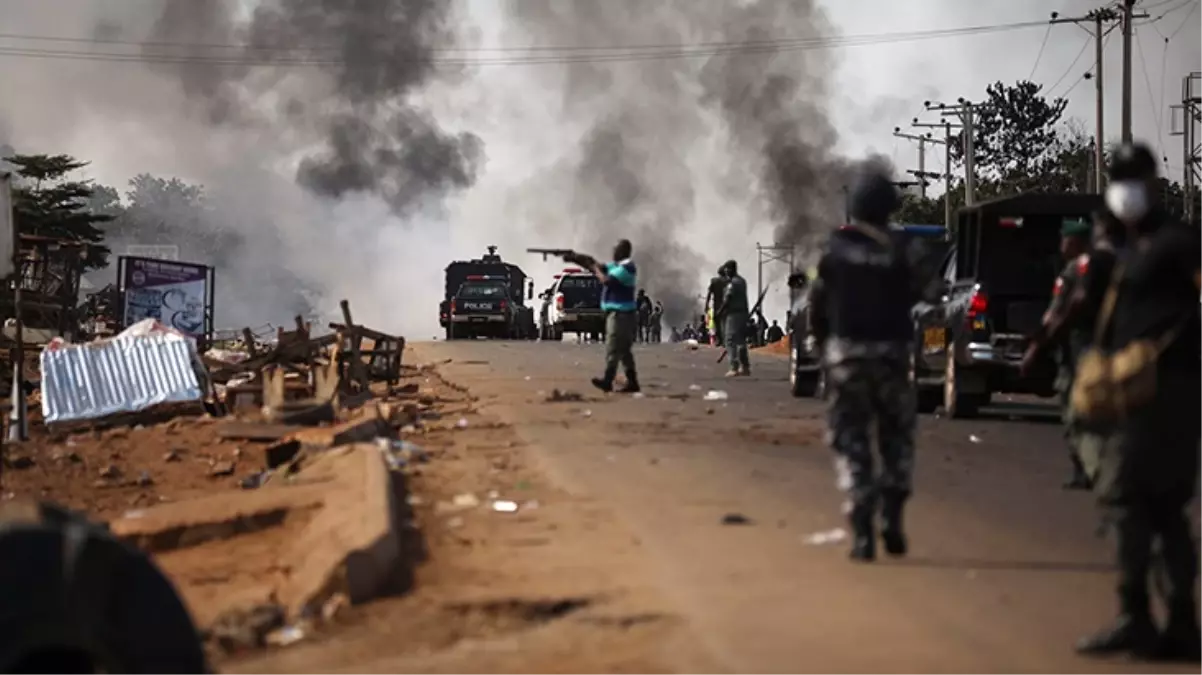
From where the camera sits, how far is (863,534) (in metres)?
6.84

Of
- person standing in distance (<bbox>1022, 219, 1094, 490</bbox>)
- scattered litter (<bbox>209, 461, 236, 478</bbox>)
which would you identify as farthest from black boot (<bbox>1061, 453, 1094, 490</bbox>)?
scattered litter (<bbox>209, 461, 236, 478</bbox>)

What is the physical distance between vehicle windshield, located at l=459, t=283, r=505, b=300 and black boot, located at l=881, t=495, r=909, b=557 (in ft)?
135

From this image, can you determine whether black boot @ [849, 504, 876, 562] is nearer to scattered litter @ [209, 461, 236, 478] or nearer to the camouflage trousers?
the camouflage trousers

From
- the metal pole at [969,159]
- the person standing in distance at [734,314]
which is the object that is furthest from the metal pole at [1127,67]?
the person standing in distance at [734,314]

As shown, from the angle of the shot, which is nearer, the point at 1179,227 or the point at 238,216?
the point at 1179,227

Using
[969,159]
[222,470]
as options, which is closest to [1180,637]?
[222,470]

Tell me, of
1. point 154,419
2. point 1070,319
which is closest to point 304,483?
point 1070,319

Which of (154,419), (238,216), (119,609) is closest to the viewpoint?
(119,609)

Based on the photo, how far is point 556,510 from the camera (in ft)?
28.6

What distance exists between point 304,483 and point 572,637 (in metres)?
4.77

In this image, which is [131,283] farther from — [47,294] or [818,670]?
[818,670]

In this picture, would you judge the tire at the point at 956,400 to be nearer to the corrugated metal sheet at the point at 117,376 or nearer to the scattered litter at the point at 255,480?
the scattered litter at the point at 255,480

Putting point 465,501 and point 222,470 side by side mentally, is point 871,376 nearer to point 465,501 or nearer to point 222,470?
point 465,501

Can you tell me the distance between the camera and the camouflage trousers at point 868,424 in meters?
6.72
